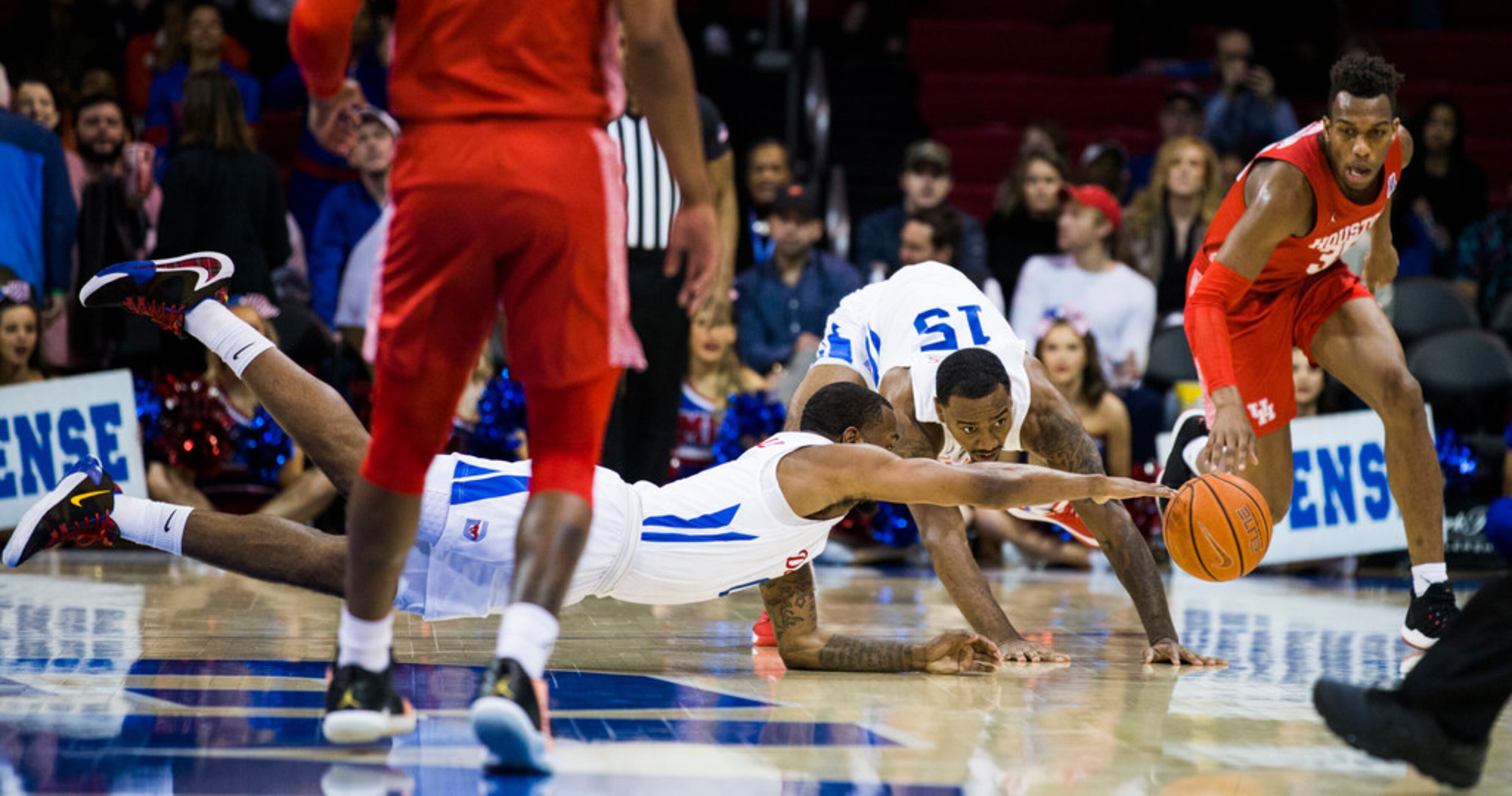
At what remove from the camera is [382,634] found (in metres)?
3.13

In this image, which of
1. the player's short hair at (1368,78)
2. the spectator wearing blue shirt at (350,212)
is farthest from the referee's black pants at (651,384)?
the player's short hair at (1368,78)

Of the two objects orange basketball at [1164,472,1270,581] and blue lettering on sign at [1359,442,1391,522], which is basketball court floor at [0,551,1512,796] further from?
blue lettering on sign at [1359,442,1391,522]

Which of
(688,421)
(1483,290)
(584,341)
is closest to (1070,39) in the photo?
(1483,290)

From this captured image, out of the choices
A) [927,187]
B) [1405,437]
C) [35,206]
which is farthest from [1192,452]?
[35,206]

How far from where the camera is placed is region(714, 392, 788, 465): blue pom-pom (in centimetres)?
796

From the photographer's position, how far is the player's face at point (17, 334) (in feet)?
24.7

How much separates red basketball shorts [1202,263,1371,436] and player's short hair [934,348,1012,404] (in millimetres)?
1166

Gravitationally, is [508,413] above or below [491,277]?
below

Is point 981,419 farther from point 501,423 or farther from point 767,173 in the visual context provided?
point 767,173

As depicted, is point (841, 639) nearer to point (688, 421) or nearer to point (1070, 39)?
point (688, 421)

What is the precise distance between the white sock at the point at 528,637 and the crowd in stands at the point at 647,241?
11.5ft

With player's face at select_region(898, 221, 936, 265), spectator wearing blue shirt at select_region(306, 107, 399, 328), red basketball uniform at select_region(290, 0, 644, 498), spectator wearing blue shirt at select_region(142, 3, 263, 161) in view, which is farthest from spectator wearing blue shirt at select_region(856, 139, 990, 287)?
red basketball uniform at select_region(290, 0, 644, 498)

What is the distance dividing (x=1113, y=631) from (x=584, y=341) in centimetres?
315

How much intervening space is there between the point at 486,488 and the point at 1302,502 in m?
4.94
